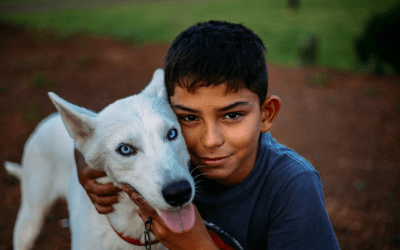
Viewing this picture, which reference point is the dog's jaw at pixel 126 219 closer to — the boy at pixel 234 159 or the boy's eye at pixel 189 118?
the boy at pixel 234 159

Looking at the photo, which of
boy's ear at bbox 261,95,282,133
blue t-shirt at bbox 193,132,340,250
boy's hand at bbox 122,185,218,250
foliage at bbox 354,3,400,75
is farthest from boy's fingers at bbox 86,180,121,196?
foliage at bbox 354,3,400,75

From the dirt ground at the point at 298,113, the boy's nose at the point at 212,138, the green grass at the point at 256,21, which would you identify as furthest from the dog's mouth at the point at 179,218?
the green grass at the point at 256,21

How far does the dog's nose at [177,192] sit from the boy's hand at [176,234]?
29 centimetres

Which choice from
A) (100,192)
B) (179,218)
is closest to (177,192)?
(179,218)

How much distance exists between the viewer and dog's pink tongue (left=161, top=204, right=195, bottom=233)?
1887 mm

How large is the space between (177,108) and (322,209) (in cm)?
125

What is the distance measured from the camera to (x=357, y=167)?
532 cm

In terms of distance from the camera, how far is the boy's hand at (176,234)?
1972 mm

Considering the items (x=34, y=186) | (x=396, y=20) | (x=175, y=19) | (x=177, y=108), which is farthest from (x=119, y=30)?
(x=177, y=108)

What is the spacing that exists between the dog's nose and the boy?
12.3 inches

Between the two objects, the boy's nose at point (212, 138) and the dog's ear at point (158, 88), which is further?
the dog's ear at point (158, 88)

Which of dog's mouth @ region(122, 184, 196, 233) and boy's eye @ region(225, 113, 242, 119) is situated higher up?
boy's eye @ region(225, 113, 242, 119)

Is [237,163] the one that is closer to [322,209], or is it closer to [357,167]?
[322,209]

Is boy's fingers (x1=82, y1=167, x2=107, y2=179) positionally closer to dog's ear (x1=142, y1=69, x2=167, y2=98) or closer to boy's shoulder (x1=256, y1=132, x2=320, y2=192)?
dog's ear (x1=142, y1=69, x2=167, y2=98)
